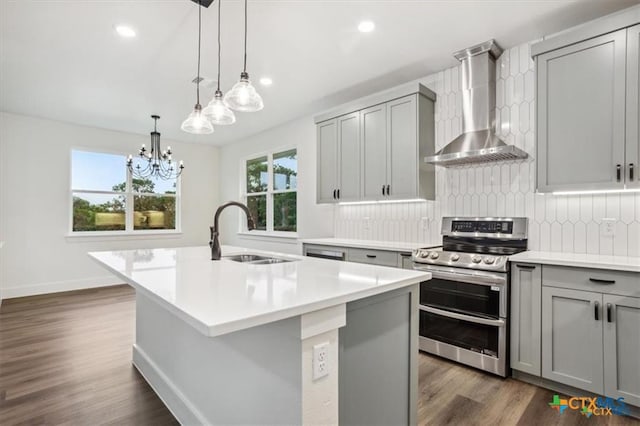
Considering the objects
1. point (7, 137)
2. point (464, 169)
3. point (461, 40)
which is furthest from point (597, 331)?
point (7, 137)

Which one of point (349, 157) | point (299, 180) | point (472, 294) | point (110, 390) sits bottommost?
point (110, 390)

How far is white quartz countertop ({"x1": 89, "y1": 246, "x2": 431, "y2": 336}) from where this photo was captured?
3.27ft

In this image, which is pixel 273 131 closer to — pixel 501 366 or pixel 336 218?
pixel 336 218

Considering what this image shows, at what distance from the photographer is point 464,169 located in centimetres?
328

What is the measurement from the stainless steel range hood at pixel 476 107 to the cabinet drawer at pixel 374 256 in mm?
951

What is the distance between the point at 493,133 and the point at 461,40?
2.74ft

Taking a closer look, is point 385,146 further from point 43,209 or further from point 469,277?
point 43,209

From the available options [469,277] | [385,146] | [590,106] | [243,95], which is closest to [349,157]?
[385,146]

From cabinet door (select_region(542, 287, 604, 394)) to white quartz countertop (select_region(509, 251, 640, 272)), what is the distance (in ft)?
0.61

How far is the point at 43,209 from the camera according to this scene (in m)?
5.09

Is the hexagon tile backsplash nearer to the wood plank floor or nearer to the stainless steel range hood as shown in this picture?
the stainless steel range hood

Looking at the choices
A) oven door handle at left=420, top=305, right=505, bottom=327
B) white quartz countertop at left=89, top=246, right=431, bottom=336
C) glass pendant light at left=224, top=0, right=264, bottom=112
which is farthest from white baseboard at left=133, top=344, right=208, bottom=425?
oven door handle at left=420, top=305, right=505, bottom=327

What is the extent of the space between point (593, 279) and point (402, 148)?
6.23ft

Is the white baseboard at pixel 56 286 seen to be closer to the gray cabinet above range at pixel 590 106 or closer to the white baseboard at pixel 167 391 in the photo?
the white baseboard at pixel 167 391
